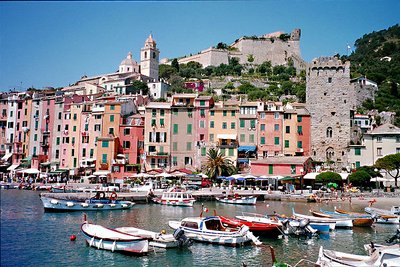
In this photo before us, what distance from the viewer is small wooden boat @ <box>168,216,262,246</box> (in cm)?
2247

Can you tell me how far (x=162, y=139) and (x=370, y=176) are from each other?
2718cm

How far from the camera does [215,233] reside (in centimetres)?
2283

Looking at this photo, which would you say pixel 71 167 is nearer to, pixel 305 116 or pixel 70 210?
pixel 70 210

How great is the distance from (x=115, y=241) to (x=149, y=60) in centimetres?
9336

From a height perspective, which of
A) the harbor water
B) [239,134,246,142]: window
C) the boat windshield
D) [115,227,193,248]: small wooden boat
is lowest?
the harbor water

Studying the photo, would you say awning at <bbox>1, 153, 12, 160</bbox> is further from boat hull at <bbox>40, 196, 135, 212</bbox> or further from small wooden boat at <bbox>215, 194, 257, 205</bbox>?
small wooden boat at <bbox>215, 194, 257, 205</bbox>

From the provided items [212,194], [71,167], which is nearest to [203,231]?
[212,194]

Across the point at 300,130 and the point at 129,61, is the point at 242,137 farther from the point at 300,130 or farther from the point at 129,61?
the point at 129,61

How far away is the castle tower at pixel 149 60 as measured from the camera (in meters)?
110

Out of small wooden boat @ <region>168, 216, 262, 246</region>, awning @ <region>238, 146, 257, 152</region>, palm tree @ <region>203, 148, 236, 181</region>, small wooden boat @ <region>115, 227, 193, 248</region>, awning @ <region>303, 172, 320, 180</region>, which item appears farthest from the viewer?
awning @ <region>238, 146, 257, 152</region>

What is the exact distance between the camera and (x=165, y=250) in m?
21.1

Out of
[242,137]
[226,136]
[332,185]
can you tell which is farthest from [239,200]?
[242,137]

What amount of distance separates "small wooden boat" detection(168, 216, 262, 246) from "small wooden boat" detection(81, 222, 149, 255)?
4154 mm

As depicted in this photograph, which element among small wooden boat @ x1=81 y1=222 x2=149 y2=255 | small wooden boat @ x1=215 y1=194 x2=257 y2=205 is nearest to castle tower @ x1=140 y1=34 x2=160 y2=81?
small wooden boat @ x1=215 y1=194 x2=257 y2=205
